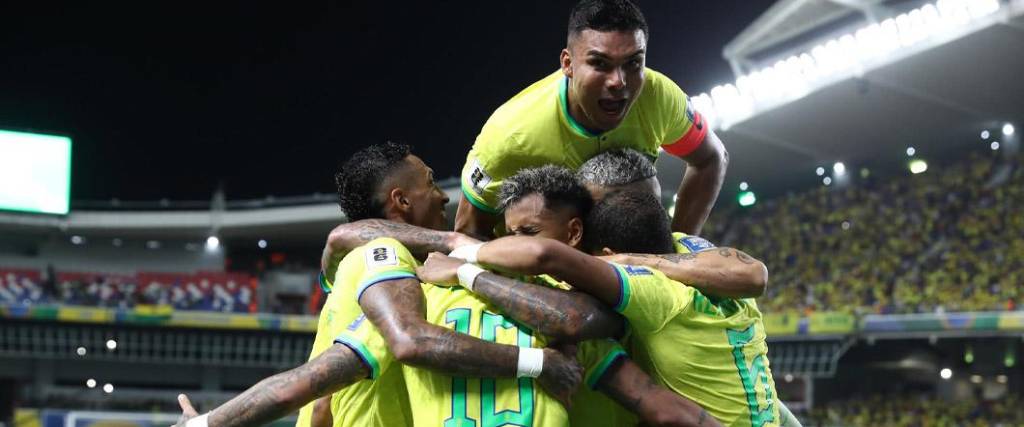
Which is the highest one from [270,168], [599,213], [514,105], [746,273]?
[270,168]

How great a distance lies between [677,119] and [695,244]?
4.35ft

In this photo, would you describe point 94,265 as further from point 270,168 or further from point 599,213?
point 599,213

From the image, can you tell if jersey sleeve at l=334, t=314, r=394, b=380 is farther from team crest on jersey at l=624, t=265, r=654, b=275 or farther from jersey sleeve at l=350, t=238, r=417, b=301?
team crest on jersey at l=624, t=265, r=654, b=275

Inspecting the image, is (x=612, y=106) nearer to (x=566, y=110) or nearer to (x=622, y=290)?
(x=566, y=110)

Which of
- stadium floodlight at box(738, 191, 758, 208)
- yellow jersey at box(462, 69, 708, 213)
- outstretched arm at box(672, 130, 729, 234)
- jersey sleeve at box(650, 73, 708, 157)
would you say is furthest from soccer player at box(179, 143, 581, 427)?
stadium floodlight at box(738, 191, 758, 208)

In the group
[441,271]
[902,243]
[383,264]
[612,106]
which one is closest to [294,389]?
[383,264]

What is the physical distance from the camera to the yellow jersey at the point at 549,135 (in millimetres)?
5078

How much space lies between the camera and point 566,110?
507 centimetres

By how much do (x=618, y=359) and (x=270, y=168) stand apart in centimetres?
4345

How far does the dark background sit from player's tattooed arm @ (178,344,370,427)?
32269 millimetres

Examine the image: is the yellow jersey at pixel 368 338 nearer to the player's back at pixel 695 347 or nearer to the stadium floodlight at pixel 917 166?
the player's back at pixel 695 347

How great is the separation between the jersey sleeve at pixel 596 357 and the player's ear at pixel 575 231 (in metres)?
0.40

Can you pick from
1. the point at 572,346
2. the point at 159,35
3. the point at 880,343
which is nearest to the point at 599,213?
the point at 572,346

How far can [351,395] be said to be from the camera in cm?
431
